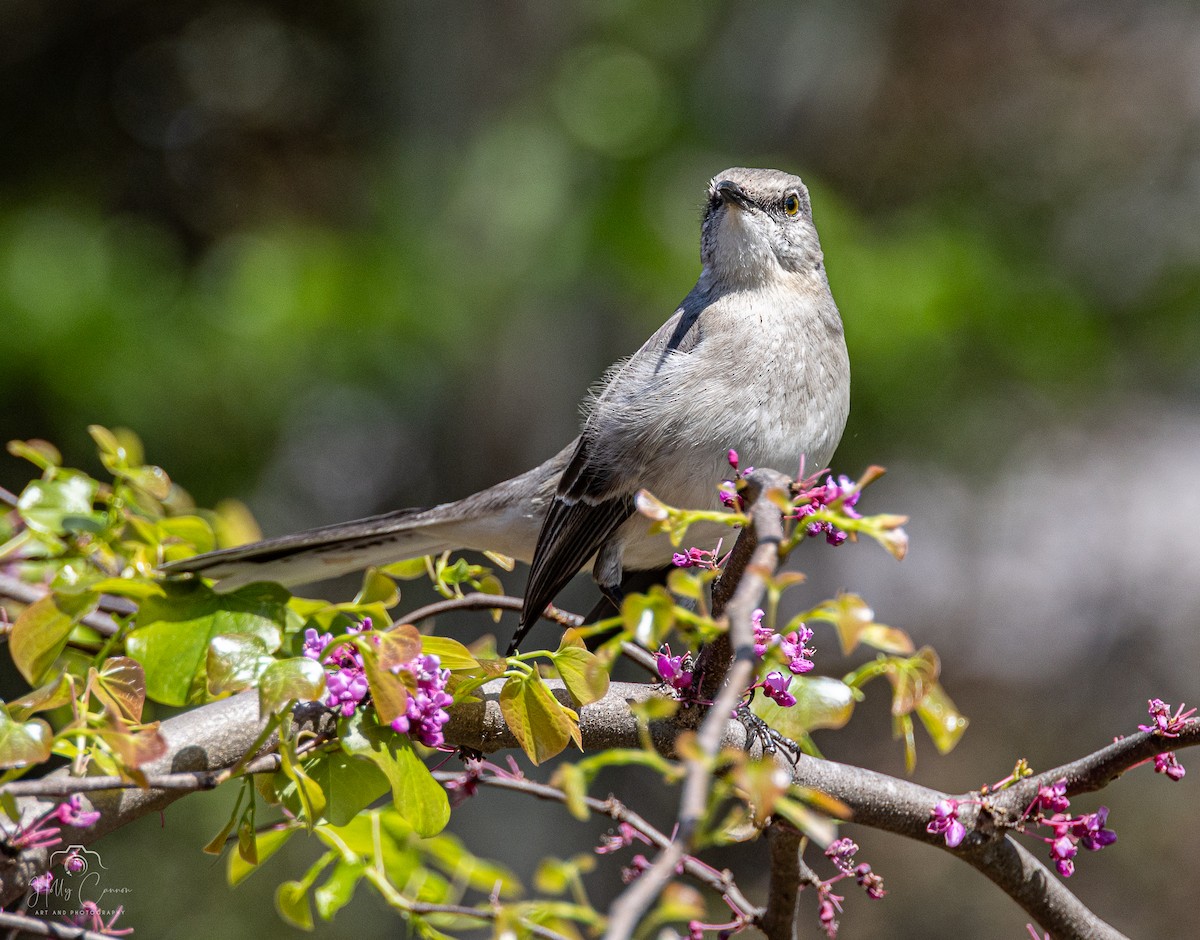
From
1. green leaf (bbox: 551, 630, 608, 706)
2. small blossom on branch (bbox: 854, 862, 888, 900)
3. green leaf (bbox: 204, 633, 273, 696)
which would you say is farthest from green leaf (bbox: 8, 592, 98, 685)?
small blossom on branch (bbox: 854, 862, 888, 900)

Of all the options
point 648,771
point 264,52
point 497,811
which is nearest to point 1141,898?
point 648,771

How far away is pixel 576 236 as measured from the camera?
5.68 m

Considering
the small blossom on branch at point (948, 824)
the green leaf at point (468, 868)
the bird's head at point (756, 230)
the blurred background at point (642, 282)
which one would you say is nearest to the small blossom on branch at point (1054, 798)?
the small blossom on branch at point (948, 824)

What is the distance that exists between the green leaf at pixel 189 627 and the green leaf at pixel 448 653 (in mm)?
233

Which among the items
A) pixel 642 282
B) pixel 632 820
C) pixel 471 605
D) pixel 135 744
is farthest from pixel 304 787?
pixel 642 282

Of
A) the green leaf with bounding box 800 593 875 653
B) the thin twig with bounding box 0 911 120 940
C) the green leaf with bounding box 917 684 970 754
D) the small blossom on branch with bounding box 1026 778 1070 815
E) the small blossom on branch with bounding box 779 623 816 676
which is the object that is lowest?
the thin twig with bounding box 0 911 120 940

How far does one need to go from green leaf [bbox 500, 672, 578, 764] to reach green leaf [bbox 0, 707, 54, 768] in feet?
1.63

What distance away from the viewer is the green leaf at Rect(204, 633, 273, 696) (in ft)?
4.63

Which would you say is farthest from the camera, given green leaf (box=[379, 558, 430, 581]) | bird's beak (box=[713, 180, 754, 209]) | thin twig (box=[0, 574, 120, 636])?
bird's beak (box=[713, 180, 754, 209])

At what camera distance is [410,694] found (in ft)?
4.52

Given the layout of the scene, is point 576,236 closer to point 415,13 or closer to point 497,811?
point 415,13

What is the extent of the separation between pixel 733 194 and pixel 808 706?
158cm

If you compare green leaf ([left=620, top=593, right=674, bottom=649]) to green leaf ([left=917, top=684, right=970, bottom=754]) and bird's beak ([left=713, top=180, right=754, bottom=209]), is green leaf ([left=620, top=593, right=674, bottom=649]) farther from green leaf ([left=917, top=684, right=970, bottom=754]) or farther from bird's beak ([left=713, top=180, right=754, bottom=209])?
bird's beak ([left=713, top=180, right=754, bottom=209])

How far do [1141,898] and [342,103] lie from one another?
6563mm
